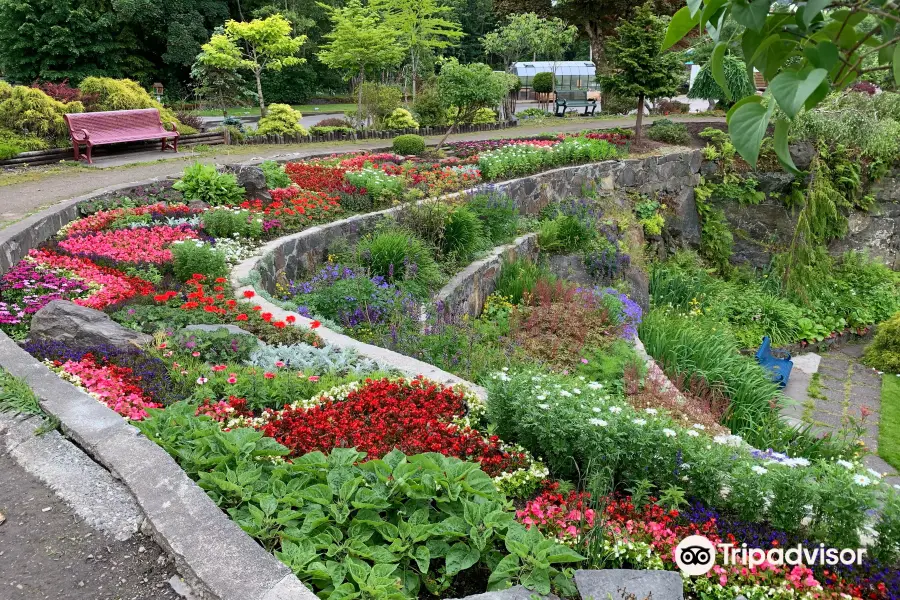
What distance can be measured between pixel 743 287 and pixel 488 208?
6254 millimetres

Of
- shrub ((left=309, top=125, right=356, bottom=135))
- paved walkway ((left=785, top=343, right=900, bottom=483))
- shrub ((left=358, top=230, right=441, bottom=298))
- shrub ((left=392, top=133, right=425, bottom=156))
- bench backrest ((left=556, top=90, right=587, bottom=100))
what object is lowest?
paved walkway ((left=785, top=343, right=900, bottom=483))

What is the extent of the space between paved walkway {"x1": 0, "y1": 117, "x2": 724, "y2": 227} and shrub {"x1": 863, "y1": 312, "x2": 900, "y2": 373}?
8956 mm

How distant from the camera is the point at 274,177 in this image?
9.25 m

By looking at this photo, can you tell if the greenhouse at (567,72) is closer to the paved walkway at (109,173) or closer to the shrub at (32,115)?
the paved walkway at (109,173)

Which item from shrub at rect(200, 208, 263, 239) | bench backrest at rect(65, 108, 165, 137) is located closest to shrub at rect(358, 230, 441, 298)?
shrub at rect(200, 208, 263, 239)

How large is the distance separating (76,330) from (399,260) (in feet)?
11.8

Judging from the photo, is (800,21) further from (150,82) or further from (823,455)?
(150,82)

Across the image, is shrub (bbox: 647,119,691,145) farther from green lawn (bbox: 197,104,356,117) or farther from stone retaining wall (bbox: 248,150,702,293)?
green lawn (bbox: 197,104,356,117)

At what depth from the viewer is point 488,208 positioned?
30.1ft

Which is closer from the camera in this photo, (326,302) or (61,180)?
(326,302)

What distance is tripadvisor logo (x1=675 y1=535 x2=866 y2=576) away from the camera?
9.44ft

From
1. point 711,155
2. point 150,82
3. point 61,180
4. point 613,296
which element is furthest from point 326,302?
point 150,82

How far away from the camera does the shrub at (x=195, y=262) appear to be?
610cm

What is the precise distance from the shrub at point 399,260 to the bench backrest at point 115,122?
8037mm
